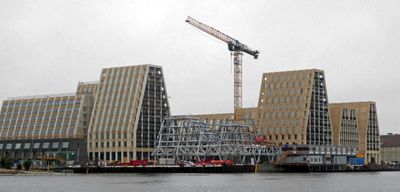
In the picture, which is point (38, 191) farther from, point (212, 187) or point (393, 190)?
point (393, 190)

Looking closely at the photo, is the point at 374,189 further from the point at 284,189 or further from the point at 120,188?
the point at 120,188

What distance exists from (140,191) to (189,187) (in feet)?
48.1

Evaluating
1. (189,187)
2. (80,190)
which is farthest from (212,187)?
(80,190)

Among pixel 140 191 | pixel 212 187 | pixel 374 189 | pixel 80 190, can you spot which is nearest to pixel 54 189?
pixel 80 190

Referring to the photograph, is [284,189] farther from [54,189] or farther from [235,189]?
[54,189]

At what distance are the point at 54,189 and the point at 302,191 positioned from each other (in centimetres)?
4167

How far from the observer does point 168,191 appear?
134m

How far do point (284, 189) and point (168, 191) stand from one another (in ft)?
63.8

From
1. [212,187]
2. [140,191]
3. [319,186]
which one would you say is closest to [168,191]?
[140,191]

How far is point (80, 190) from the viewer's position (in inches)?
5482

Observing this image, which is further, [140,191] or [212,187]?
[212,187]

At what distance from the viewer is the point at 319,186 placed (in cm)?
14800

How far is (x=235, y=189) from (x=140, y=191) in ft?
52.6

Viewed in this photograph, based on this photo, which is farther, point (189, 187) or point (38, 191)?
point (189, 187)
